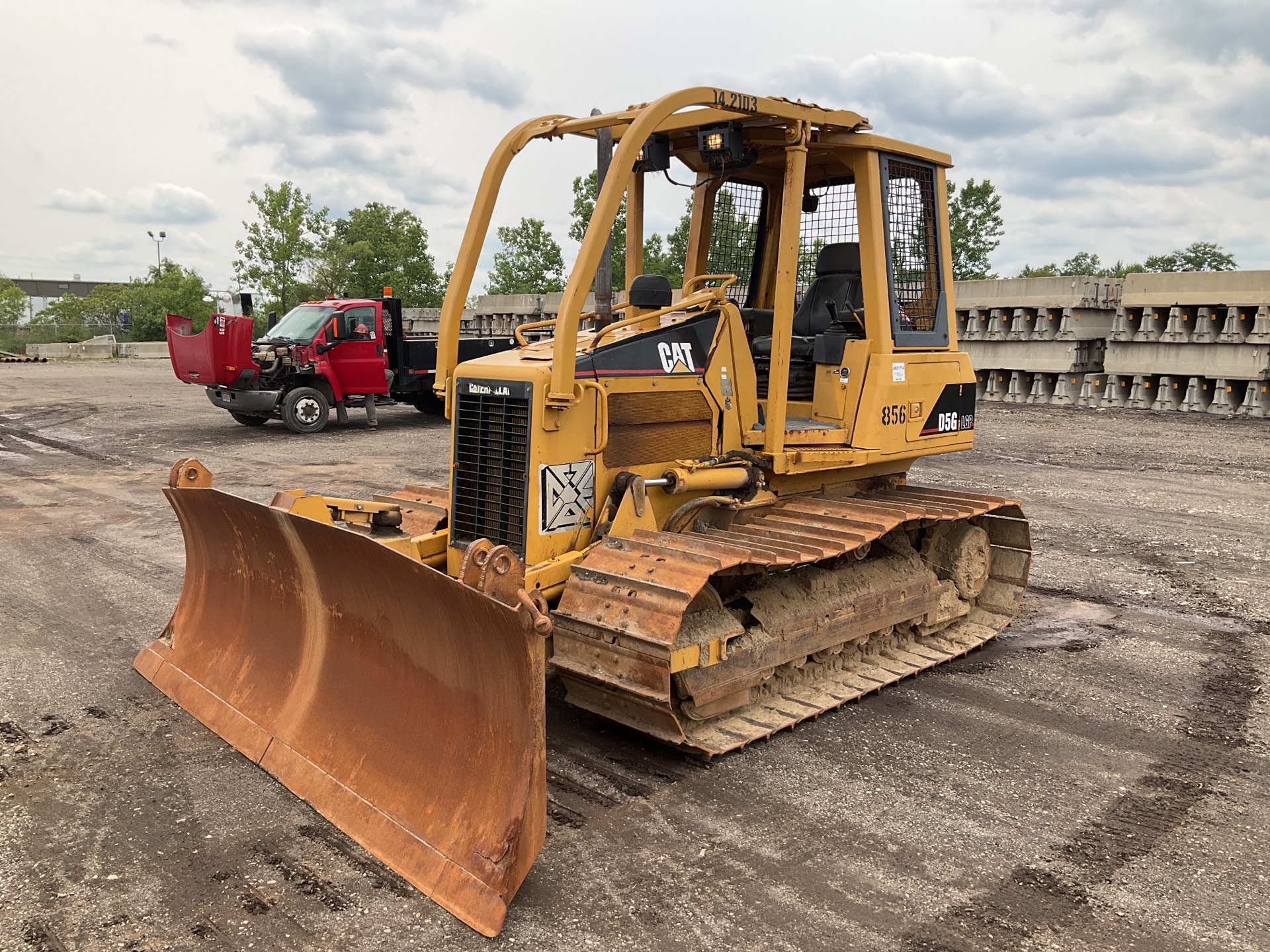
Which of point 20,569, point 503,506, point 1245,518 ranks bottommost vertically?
point 20,569

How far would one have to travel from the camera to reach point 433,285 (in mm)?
51719

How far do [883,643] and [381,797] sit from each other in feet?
10.5

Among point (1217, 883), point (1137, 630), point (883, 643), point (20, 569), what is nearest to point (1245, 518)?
point (1137, 630)

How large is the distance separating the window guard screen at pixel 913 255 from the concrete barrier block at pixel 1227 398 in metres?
14.4

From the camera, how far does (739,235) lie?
672 cm

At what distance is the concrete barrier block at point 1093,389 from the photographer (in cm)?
A: 2045

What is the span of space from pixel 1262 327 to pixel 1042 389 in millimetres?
4599

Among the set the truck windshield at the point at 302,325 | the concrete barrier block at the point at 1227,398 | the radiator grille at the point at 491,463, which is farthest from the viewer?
the concrete barrier block at the point at 1227,398

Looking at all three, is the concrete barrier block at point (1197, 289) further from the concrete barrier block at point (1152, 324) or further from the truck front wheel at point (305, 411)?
the truck front wheel at point (305, 411)

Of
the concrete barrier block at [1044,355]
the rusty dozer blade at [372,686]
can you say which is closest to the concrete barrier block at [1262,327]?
the concrete barrier block at [1044,355]

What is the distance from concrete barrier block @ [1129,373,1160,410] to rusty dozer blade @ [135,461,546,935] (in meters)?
18.7

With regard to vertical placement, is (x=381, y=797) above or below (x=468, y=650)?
below

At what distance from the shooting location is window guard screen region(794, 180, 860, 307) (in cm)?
621

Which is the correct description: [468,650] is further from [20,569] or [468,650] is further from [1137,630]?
[20,569]
